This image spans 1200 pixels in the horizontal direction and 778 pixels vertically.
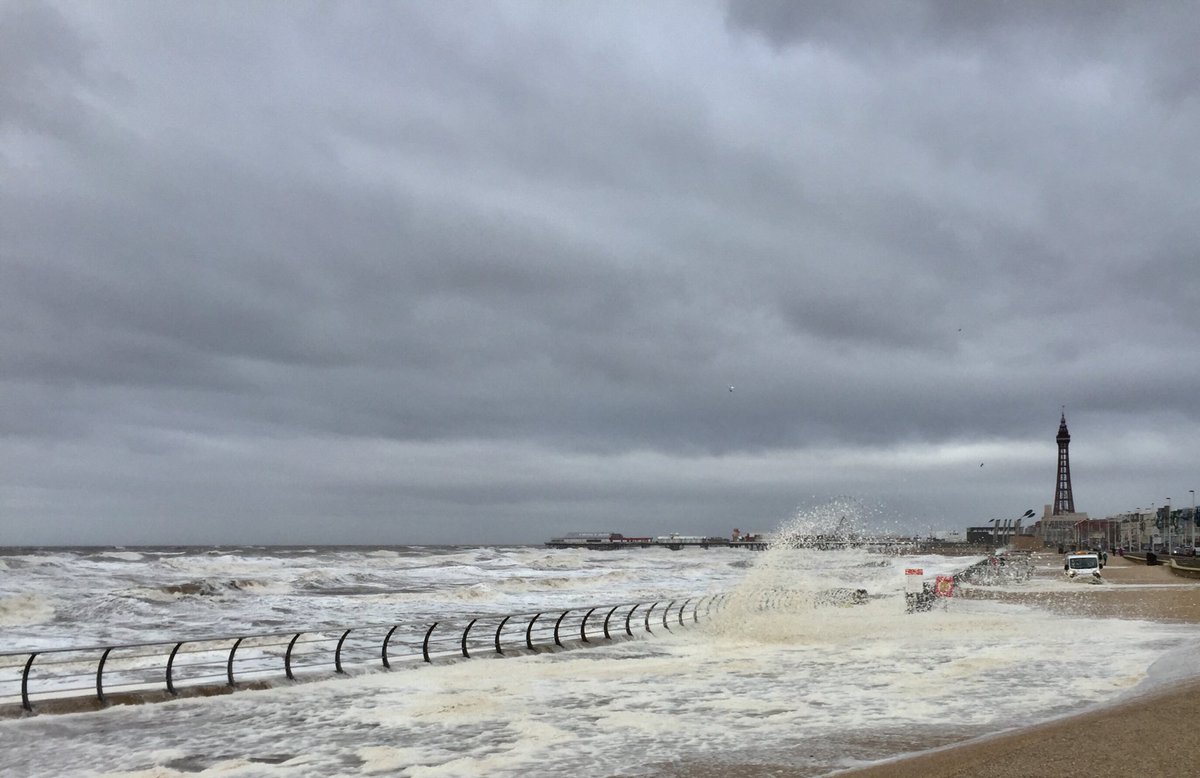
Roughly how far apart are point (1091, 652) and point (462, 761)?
1457cm

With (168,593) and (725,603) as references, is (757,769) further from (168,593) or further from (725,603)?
(168,593)

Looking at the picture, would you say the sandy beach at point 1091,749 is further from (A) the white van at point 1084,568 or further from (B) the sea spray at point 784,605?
(A) the white van at point 1084,568

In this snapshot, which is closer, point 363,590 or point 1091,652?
point 1091,652

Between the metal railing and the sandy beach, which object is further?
the metal railing

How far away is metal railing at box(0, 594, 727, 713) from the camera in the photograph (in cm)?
1550

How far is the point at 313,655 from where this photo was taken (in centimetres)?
2231

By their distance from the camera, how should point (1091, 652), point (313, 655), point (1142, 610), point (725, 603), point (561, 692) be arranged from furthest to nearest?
point (725, 603)
point (1142, 610)
point (313, 655)
point (1091, 652)
point (561, 692)

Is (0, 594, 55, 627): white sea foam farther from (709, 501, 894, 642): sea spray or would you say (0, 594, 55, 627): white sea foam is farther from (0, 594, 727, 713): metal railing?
(709, 501, 894, 642): sea spray

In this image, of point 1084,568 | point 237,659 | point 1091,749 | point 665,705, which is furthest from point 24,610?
point 1084,568

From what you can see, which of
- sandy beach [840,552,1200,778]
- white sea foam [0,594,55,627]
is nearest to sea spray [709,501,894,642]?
sandy beach [840,552,1200,778]

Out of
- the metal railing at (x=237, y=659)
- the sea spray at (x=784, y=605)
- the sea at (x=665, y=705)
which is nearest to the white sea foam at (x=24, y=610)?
the sea at (x=665, y=705)

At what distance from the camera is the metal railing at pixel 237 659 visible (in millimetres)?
15500

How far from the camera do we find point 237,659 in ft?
62.5

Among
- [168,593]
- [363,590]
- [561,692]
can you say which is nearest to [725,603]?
[561,692]
